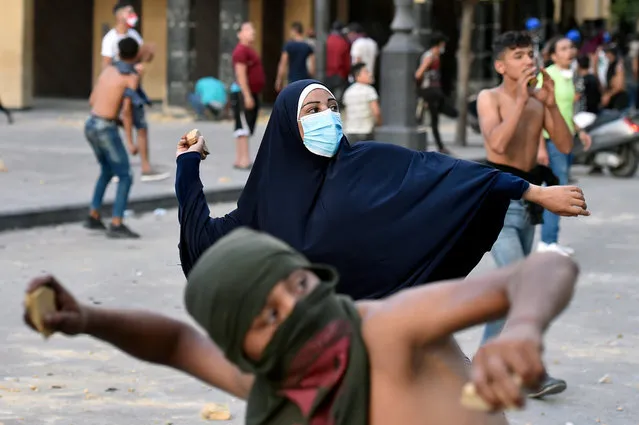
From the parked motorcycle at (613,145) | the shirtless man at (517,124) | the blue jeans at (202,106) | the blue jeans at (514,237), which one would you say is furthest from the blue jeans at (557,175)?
the blue jeans at (202,106)

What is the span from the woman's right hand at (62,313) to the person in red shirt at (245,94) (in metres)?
14.4

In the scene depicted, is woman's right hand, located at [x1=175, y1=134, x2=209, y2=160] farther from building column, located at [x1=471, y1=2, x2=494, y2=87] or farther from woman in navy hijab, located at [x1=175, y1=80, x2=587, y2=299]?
building column, located at [x1=471, y1=2, x2=494, y2=87]

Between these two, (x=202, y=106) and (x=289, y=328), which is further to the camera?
(x=202, y=106)

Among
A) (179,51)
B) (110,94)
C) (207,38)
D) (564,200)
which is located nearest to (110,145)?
(110,94)

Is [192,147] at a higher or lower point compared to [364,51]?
lower

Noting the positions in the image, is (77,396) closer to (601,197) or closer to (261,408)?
(261,408)

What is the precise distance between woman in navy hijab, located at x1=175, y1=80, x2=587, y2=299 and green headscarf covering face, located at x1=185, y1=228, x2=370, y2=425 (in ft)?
7.34

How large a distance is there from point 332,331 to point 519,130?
17.6ft

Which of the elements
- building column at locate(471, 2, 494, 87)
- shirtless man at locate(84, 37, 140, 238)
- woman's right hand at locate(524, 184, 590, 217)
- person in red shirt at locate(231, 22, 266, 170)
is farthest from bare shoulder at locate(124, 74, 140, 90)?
building column at locate(471, 2, 494, 87)

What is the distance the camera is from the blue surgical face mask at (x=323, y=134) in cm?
507

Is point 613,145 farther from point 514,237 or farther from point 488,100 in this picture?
point 514,237

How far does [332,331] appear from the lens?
2.45 meters

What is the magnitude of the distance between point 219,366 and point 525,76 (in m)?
4.98

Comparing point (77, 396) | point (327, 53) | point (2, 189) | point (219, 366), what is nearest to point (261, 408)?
point (219, 366)
